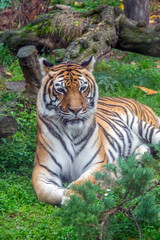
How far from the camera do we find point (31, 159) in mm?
5586

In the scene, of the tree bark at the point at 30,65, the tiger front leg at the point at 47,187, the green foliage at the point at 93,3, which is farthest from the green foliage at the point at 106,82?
the green foliage at the point at 93,3

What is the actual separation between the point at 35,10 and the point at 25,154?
718 cm

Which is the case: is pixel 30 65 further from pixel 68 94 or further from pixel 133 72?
pixel 133 72

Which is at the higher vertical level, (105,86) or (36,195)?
(36,195)

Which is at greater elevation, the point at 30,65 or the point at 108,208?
the point at 108,208

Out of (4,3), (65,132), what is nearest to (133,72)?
(65,132)

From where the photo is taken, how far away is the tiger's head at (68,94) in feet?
14.8

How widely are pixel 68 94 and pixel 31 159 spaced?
57.0 inches

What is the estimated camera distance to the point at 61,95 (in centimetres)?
459

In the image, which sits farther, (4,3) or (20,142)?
(4,3)

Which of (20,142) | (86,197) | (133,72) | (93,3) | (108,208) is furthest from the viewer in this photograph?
(93,3)

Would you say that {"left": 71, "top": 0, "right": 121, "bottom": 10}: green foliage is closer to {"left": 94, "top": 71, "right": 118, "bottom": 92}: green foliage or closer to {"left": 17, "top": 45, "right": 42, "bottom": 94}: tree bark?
{"left": 94, "top": 71, "right": 118, "bottom": 92}: green foliage

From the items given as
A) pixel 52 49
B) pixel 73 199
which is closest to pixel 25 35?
pixel 52 49

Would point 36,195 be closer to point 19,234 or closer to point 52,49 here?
point 19,234
